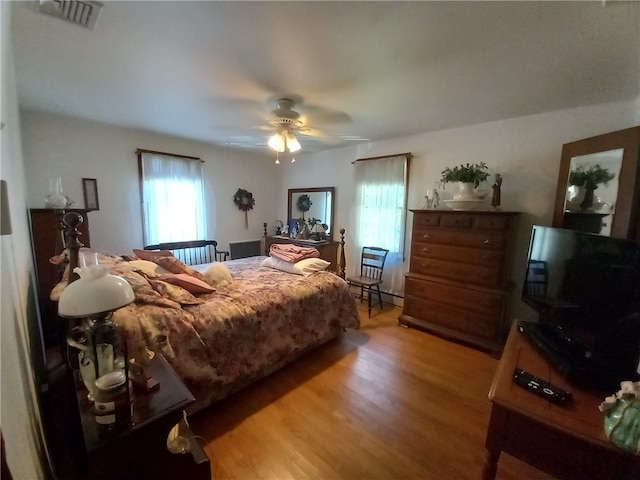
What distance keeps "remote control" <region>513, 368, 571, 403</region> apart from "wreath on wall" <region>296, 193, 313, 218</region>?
3754 mm

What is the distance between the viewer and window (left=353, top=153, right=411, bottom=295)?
141 inches

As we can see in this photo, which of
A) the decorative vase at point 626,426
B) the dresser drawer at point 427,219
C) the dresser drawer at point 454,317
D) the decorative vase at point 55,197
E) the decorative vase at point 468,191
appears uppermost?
the decorative vase at point 468,191

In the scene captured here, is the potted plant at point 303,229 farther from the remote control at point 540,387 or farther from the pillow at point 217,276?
the remote control at point 540,387

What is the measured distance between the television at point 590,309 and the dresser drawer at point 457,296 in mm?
863

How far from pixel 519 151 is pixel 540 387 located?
8.22ft

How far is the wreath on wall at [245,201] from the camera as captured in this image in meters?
4.51

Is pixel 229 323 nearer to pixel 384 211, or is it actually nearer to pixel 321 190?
pixel 384 211

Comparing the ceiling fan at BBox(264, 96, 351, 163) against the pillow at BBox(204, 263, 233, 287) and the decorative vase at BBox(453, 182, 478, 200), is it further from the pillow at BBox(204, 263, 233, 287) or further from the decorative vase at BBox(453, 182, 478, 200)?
the decorative vase at BBox(453, 182, 478, 200)

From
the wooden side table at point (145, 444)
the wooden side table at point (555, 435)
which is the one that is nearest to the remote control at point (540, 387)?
the wooden side table at point (555, 435)

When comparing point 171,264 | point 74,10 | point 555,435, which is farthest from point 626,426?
point 74,10

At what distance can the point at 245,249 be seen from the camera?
468cm

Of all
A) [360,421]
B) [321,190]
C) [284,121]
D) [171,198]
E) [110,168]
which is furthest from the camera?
[321,190]

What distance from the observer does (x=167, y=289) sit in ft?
5.86

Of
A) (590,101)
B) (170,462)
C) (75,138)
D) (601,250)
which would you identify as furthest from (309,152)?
(170,462)
